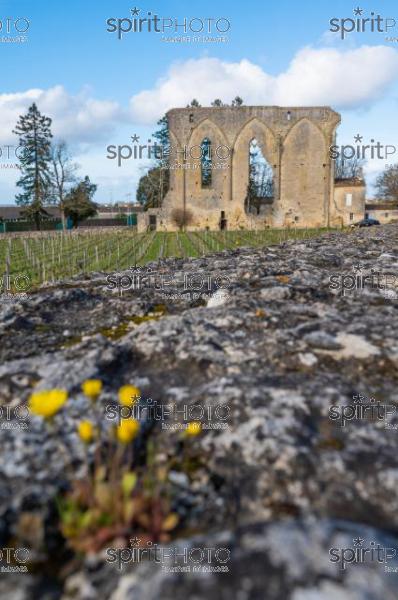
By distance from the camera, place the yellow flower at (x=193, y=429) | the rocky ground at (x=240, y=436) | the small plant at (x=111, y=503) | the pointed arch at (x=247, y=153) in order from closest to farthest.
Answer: the rocky ground at (x=240, y=436)
the small plant at (x=111, y=503)
the yellow flower at (x=193, y=429)
the pointed arch at (x=247, y=153)

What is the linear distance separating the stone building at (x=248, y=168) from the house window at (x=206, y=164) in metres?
0.87

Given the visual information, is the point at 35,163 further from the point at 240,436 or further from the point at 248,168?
the point at 240,436

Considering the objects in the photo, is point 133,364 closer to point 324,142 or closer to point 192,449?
point 192,449

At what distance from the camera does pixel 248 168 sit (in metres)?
45.6

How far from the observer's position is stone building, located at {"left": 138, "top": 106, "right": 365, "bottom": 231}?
45625 mm

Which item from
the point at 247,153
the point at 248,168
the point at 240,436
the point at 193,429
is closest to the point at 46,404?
the point at 193,429

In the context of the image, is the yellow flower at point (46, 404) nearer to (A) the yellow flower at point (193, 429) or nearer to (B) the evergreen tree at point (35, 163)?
(A) the yellow flower at point (193, 429)

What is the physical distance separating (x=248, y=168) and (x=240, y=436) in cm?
4637

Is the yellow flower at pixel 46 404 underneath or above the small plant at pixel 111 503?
above

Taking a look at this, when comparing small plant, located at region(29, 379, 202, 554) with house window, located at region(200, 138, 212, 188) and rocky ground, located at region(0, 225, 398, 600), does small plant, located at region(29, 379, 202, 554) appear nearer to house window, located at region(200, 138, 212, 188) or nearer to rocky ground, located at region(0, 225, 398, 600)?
rocky ground, located at region(0, 225, 398, 600)

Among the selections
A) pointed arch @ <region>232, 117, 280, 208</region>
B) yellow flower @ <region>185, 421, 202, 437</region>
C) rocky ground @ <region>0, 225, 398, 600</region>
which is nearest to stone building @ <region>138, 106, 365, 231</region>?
pointed arch @ <region>232, 117, 280, 208</region>

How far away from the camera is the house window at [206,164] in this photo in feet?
154

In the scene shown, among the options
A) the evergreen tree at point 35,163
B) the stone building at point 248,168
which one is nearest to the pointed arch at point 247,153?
the stone building at point 248,168

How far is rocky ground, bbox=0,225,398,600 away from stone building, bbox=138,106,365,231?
4385cm
